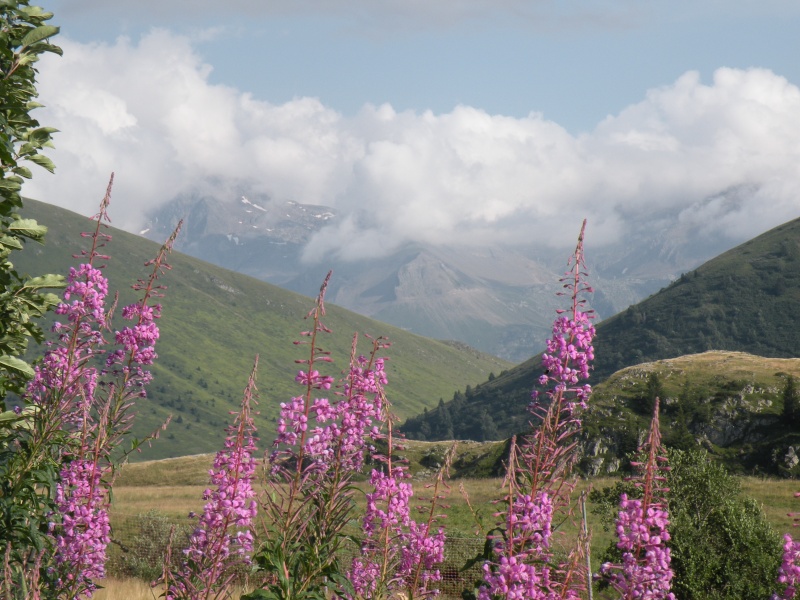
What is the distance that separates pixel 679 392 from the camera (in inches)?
3499

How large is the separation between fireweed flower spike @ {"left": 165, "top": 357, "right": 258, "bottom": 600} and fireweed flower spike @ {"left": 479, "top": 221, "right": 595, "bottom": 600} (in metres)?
2.42

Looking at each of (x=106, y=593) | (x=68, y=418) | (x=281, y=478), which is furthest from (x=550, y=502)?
(x=106, y=593)

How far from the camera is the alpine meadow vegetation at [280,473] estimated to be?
7.35 meters

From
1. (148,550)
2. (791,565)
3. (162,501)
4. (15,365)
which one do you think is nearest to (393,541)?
(791,565)

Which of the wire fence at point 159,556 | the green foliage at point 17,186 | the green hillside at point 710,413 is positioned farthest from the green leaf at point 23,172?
the green hillside at point 710,413

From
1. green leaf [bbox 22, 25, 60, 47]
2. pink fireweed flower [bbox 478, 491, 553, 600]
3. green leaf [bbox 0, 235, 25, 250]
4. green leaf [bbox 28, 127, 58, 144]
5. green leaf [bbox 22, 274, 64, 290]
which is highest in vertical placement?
green leaf [bbox 22, 25, 60, 47]

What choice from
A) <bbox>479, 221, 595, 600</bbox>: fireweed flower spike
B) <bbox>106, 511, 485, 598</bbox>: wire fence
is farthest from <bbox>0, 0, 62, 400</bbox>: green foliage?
<bbox>106, 511, 485, 598</bbox>: wire fence

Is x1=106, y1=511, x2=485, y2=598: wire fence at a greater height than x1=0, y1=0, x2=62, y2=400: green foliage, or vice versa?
x1=0, y1=0, x2=62, y2=400: green foliage

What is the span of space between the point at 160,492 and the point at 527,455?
6934 centimetres

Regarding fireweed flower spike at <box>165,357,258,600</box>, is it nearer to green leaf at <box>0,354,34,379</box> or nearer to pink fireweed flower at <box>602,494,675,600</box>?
green leaf at <box>0,354,34,379</box>

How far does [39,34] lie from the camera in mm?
10781

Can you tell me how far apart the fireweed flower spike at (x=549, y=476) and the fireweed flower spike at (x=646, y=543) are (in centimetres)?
43

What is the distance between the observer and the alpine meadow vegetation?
735cm

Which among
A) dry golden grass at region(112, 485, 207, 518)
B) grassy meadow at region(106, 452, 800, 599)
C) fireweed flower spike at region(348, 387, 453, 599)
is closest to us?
fireweed flower spike at region(348, 387, 453, 599)
